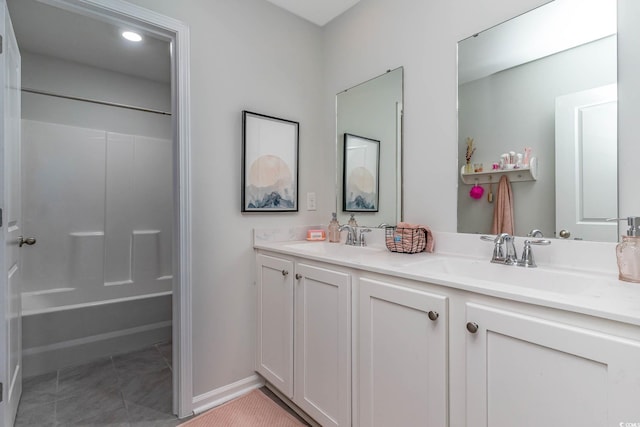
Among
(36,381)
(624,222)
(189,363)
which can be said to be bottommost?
(36,381)

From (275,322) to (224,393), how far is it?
0.54 meters

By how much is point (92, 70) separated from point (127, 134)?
0.59m

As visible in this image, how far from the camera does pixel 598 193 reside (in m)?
1.14

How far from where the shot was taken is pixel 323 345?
1421mm

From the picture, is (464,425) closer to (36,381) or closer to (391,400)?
(391,400)

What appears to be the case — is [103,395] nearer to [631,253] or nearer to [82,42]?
[82,42]

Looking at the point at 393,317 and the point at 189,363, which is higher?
the point at 393,317

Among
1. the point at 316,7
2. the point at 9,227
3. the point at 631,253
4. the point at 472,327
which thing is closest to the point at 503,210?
the point at 631,253

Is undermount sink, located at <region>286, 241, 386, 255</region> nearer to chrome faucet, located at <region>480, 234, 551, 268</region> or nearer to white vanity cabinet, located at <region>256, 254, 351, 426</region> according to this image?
white vanity cabinet, located at <region>256, 254, 351, 426</region>

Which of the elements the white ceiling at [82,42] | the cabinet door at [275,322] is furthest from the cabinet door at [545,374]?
the white ceiling at [82,42]

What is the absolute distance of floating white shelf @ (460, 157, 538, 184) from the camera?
1299 mm

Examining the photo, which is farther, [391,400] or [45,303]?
[45,303]

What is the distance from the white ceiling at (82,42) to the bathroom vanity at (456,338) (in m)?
1.98

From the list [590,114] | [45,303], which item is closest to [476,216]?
[590,114]
